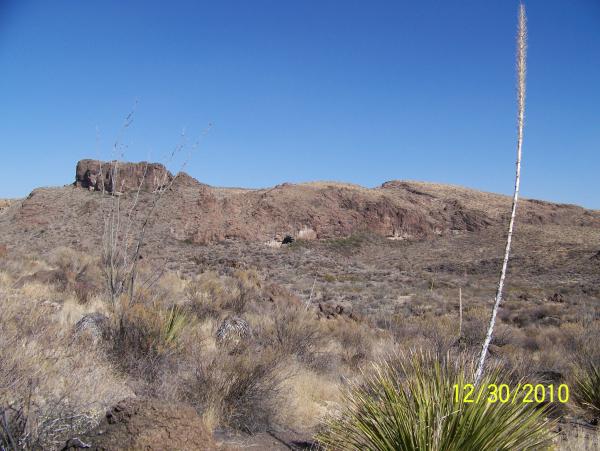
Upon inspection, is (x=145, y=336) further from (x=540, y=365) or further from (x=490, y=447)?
(x=540, y=365)

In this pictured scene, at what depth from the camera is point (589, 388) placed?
21.2 ft

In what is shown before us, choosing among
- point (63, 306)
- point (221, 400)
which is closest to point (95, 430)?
point (221, 400)

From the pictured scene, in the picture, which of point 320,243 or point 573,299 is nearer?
point 573,299

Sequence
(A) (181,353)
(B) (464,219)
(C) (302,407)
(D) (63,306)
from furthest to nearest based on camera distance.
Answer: (B) (464,219) < (D) (63,306) < (A) (181,353) < (C) (302,407)

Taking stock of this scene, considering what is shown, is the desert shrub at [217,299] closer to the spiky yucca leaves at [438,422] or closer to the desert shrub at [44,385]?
the desert shrub at [44,385]

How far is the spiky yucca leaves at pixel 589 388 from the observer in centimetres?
639

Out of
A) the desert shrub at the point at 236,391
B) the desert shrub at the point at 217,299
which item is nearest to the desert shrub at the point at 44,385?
the desert shrub at the point at 236,391

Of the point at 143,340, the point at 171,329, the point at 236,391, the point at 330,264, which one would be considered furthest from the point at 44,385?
the point at 330,264

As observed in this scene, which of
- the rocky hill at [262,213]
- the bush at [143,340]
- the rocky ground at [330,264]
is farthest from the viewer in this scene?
the rocky hill at [262,213]

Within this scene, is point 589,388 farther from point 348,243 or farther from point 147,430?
point 348,243

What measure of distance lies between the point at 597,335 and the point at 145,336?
32.9ft

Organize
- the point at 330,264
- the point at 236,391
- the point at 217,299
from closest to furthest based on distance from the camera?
the point at 236,391, the point at 217,299, the point at 330,264

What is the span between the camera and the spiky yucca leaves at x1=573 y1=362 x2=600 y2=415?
6.39 meters

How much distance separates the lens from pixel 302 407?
241 inches
